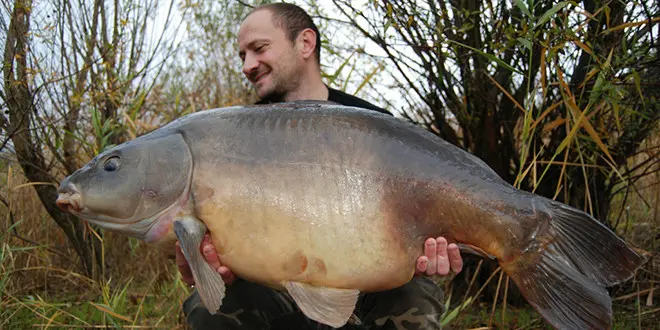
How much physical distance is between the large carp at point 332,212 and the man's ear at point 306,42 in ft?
3.48

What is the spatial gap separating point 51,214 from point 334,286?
88.9 inches

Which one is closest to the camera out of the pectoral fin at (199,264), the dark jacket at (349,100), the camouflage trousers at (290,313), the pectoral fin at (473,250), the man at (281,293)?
the pectoral fin at (199,264)

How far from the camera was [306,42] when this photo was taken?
2.73m

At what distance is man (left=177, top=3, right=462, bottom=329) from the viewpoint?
179 centimetres

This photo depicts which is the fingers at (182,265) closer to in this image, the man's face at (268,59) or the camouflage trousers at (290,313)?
the camouflage trousers at (290,313)

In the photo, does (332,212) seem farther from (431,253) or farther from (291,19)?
(291,19)

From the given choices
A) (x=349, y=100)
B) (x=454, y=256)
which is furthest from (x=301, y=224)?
(x=349, y=100)

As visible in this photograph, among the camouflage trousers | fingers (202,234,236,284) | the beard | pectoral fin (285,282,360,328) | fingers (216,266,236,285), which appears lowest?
the camouflage trousers

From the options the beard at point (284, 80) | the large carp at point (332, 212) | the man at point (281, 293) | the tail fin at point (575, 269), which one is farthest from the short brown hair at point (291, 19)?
the tail fin at point (575, 269)

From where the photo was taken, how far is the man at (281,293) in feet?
5.89

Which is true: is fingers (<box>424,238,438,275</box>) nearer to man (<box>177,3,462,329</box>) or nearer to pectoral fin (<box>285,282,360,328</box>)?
man (<box>177,3,462,329</box>)

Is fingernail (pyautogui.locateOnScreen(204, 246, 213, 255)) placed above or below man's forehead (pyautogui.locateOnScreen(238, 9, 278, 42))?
below

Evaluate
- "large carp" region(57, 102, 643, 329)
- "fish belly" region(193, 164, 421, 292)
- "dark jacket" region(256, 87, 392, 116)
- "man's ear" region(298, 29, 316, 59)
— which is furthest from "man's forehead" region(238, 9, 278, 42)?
"fish belly" region(193, 164, 421, 292)

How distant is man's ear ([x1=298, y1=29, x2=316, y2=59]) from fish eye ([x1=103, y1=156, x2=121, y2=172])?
1.21 meters
